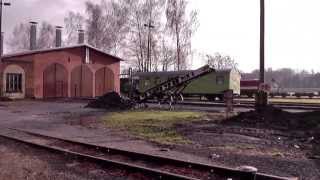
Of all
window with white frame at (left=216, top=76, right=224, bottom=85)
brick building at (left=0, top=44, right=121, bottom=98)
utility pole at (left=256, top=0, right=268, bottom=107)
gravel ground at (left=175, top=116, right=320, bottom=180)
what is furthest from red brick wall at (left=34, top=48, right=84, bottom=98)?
gravel ground at (left=175, top=116, right=320, bottom=180)

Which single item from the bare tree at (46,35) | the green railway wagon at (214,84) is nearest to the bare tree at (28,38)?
the bare tree at (46,35)

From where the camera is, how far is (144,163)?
9.95 metres

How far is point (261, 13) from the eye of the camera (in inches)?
850

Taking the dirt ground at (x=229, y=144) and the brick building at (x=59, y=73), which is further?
the brick building at (x=59, y=73)

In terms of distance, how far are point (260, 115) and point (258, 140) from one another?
18.0 feet

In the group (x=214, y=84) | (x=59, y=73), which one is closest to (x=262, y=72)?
(x=214, y=84)

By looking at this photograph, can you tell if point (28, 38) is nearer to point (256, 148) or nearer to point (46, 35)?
point (46, 35)

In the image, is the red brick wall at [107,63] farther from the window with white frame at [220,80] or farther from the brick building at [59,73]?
the window with white frame at [220,80]

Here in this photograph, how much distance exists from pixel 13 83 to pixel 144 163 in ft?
124

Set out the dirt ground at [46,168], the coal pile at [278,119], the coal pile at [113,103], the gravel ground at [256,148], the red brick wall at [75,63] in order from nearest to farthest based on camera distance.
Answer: the dirt ground at [46,168]
the gravel ground at [256,148]
the coal pile at [278,119]
the coal pile at [113,103]
the red brick wall at [75,63]

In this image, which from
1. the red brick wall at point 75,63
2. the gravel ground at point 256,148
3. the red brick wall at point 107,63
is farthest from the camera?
the red brick wall at point 107,63

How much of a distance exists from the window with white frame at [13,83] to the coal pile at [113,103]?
57.2 feet

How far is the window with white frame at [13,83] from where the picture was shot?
44.2 metres

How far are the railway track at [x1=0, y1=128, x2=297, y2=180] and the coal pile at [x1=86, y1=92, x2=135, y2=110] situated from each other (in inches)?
552
